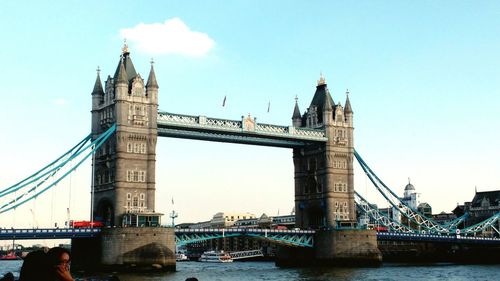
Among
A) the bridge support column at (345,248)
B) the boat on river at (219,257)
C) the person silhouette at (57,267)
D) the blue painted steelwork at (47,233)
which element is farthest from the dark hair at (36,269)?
the boat on river at (219,257)

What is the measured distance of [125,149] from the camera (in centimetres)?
8000

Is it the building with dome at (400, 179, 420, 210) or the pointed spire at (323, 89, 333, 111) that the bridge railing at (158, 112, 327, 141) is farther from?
A: the building with dome at (400, 179, 420, 210)

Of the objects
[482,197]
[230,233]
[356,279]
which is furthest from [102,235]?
[482,197]

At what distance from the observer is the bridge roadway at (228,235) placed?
69938mm

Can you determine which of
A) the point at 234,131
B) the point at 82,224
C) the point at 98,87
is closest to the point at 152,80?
the point at 98,87

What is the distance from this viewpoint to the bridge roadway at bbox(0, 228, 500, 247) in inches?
2753

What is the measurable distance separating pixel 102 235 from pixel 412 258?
2861 inches

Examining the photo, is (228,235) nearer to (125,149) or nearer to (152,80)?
(125,149)

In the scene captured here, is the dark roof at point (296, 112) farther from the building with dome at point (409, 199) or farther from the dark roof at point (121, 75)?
the building with dome at point (409, 199)

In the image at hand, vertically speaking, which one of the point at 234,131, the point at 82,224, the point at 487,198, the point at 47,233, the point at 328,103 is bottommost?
the point at 47,233

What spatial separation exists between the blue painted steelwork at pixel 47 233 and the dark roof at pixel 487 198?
95.0 m

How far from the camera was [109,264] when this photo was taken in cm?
7381

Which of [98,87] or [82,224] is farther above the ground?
[98,87]

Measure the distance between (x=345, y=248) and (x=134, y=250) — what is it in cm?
3148
